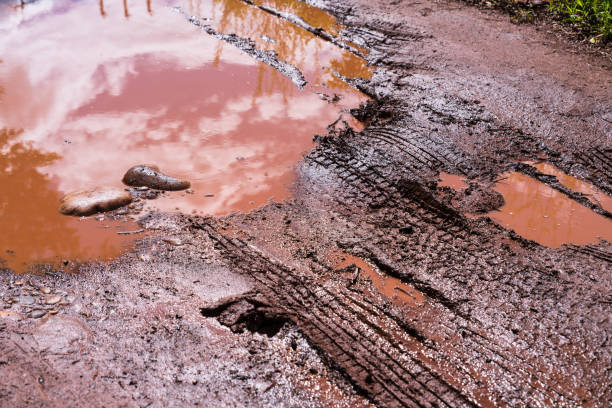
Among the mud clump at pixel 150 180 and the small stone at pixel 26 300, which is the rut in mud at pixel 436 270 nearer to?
the mud clump at pixel 150 180

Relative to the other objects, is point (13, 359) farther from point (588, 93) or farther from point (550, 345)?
point (588, 93)

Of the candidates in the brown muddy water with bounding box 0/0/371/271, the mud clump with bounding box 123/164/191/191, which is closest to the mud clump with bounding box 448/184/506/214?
the brown muddy water with bounding box 0/0/371/271

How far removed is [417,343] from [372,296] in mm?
438

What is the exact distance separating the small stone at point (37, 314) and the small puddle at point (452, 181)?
3.17m

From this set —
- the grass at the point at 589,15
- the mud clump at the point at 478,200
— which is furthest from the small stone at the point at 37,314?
the grass at the point at 589,15

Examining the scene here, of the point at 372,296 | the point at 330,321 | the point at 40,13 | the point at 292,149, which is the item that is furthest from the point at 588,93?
the point at 40,13

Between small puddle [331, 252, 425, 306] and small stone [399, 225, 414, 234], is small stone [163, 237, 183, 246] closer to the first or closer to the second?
small puddle [331, 252, 425, 306]

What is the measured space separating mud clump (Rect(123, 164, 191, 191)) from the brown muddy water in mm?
94

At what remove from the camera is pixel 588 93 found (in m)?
5.43

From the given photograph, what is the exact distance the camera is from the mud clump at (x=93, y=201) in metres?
3.78

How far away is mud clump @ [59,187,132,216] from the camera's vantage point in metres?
3.78

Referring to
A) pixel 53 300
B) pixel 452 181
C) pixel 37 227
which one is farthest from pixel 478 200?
pixel 37 227

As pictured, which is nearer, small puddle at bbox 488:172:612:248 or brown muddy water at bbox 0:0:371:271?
small puddle at bbox 488:172:612:248

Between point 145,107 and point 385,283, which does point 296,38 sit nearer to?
point 145,107
